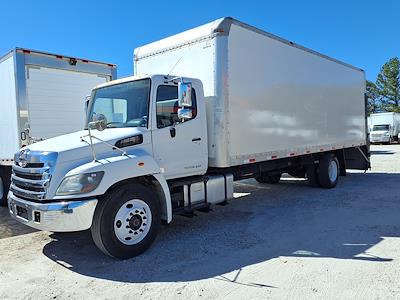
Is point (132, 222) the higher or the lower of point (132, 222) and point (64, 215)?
the lower

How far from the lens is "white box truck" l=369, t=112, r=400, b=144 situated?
3594 cm

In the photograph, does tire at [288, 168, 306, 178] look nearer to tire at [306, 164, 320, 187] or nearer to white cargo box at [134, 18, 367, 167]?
tire at [306, 164, 320, 187]

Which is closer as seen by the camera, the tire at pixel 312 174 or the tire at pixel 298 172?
the tire at pixel 312 174

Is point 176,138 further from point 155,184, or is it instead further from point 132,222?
point 132,222

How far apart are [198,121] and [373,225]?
3.52m

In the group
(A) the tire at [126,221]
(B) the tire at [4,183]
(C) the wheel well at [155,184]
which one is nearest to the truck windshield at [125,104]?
(C) the wheel well at [155,184]

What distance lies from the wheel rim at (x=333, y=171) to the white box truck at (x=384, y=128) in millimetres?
28335

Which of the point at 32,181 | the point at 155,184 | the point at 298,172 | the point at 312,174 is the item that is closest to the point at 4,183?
the point at 32,181

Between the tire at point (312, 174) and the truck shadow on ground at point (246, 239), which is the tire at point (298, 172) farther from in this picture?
the truck shadow on ground at point (246, 239)

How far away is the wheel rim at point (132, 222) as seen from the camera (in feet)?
16.7

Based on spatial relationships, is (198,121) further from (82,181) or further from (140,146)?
(82,181)

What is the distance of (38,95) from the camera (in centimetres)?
803

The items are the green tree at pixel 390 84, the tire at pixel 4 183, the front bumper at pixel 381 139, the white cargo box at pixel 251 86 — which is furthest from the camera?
the green tree at pixel 390 84

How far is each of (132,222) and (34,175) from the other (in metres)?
1.46
